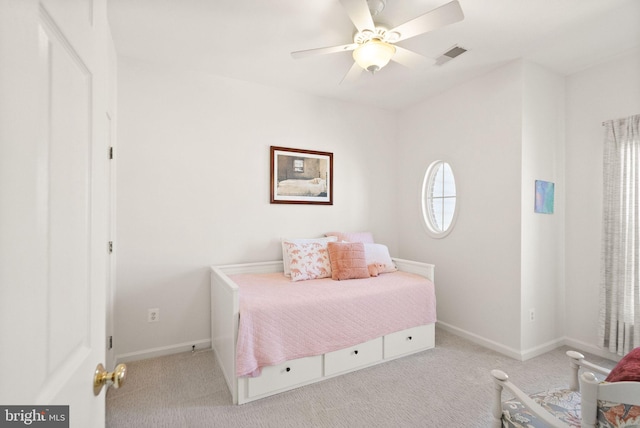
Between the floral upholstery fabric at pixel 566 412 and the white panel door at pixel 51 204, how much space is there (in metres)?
1.48

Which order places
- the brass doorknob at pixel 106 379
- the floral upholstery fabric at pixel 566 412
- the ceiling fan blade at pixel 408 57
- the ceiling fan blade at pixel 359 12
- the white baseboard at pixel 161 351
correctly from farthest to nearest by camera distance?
1. the white baseboard at pixel 161 351
2. the ceiling fan blade at pixel 408 57
3. the ceiling fan blade at pixel 359 12
4. the floral upholstery fabric at pixel 566 412
5. the brass doorknob at pixel 106 379

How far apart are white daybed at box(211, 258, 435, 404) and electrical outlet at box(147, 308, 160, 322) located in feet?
1.55

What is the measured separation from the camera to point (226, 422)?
1822 mm

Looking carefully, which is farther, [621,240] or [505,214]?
[505,214]

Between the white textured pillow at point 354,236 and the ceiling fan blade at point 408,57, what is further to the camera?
the white textured pillow at point 354,236

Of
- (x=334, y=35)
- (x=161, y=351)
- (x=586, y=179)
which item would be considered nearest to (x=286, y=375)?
(x=161, y=351)

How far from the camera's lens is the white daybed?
79.5 inches

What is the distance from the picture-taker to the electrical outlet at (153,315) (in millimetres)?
2652

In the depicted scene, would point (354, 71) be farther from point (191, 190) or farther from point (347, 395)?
point (347, 395)

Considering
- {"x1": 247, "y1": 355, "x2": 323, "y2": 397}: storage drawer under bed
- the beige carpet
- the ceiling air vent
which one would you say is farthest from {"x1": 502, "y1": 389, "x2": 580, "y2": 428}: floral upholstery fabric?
the ceiling air vent

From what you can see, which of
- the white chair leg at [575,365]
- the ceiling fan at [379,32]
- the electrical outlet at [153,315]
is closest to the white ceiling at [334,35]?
the ceiling fan at [379,32]

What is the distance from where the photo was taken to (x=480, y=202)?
Result: 2.98 m

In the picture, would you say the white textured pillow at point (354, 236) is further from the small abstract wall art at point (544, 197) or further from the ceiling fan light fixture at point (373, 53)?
the ceiling fan light fixture at point (373, 53)

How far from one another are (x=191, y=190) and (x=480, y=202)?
9.39ft
